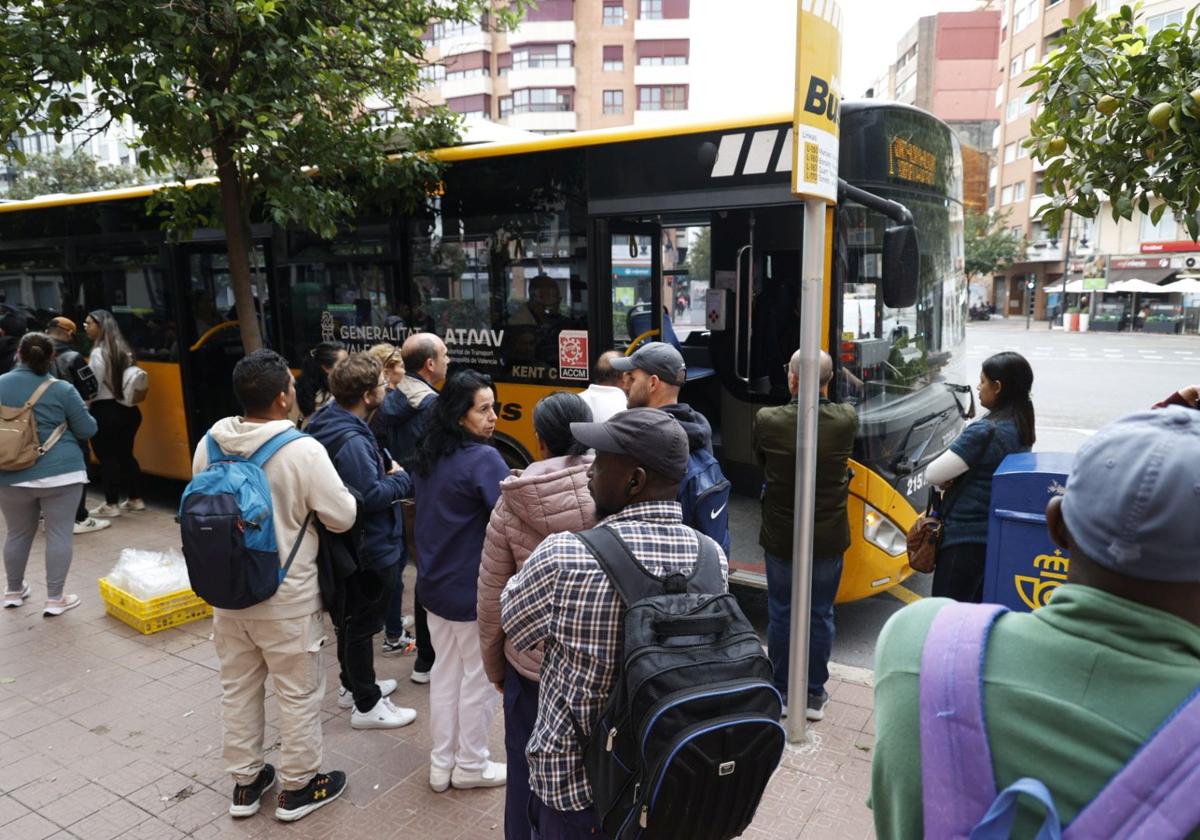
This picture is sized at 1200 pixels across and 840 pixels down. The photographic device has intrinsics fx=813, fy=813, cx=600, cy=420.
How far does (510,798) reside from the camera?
277 cm

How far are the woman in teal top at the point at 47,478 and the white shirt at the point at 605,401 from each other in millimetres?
3786

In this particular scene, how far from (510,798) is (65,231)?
848 cm

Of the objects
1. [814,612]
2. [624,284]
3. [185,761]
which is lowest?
[185,761]

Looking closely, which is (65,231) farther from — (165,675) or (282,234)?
(165,675)

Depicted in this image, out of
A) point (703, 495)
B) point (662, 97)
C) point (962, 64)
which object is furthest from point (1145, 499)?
point (962, 64)

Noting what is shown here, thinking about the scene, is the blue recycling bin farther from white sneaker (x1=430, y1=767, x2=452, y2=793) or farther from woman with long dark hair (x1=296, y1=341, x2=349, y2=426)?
woman with long dark hair (x1=296, y1=341, x2=349, y2=426)

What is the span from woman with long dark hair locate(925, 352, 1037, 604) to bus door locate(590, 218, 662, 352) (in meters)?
2.47

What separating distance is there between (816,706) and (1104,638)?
3307mm

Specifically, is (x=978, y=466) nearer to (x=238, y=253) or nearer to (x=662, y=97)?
(x=238, y=253)

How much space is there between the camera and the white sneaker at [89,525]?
7.52 meters

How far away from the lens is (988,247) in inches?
2002

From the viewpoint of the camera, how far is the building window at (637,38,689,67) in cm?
4982

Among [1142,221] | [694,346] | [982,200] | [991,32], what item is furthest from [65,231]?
[991,32]

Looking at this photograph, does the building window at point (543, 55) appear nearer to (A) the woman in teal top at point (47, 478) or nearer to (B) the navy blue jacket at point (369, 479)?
(A) the woman in teal top at point (47, 478)
